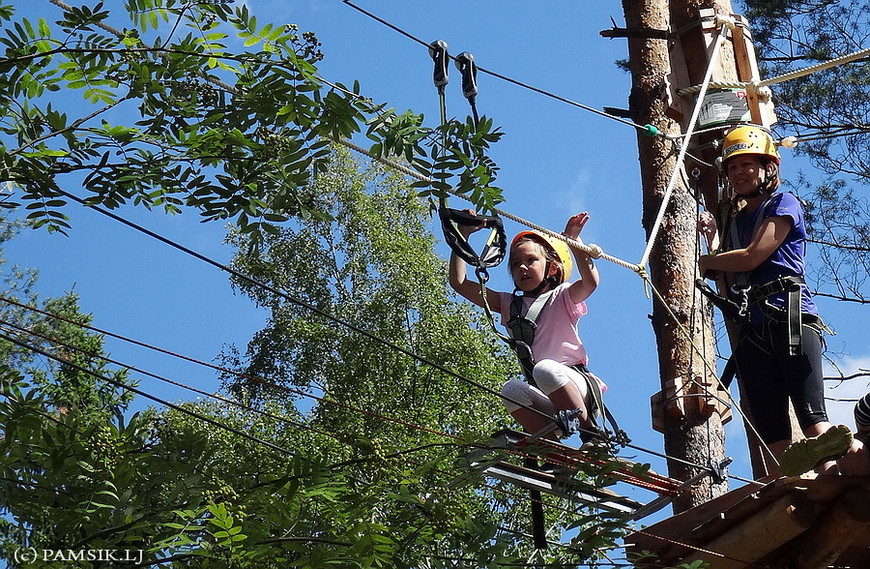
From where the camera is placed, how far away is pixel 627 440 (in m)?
4.92

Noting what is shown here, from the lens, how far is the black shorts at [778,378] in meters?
4.86

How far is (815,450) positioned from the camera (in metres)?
4.22

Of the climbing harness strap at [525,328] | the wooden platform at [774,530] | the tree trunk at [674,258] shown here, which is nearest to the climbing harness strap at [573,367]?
the climbing harness strap at [525,328]

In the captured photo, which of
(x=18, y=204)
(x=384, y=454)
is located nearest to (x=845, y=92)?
(x=384, y=454)

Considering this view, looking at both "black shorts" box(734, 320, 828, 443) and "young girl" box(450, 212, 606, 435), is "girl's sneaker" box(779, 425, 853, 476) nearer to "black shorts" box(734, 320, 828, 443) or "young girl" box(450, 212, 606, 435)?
"black shorts" box(734, 320, 828, 443)

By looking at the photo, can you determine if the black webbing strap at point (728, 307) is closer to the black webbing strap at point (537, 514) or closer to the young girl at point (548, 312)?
the young girl at point (548, 312)

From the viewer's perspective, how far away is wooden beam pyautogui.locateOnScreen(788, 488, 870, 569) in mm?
4367

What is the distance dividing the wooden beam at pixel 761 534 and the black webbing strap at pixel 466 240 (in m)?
1.38

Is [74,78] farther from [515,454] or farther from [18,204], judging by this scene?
[515,454]

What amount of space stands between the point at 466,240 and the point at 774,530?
5.12 feet

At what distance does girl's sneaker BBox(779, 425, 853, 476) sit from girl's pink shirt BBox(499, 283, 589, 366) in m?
1.21

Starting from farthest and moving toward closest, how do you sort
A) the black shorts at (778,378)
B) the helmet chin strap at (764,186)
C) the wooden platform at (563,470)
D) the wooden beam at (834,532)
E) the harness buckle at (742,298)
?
the helmet chin strap at (764,186) < the harness buckle at (742,298) < the black shorts at (778,378) < the wooden platform at (563,470) < the wooden beam at (834,532)

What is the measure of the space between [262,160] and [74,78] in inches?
26.6

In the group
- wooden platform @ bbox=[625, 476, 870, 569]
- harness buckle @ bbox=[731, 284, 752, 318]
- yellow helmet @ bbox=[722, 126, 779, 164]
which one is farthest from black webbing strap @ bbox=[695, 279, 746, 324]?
wooden platform @ bbox=[625, 476, 870, 569]
